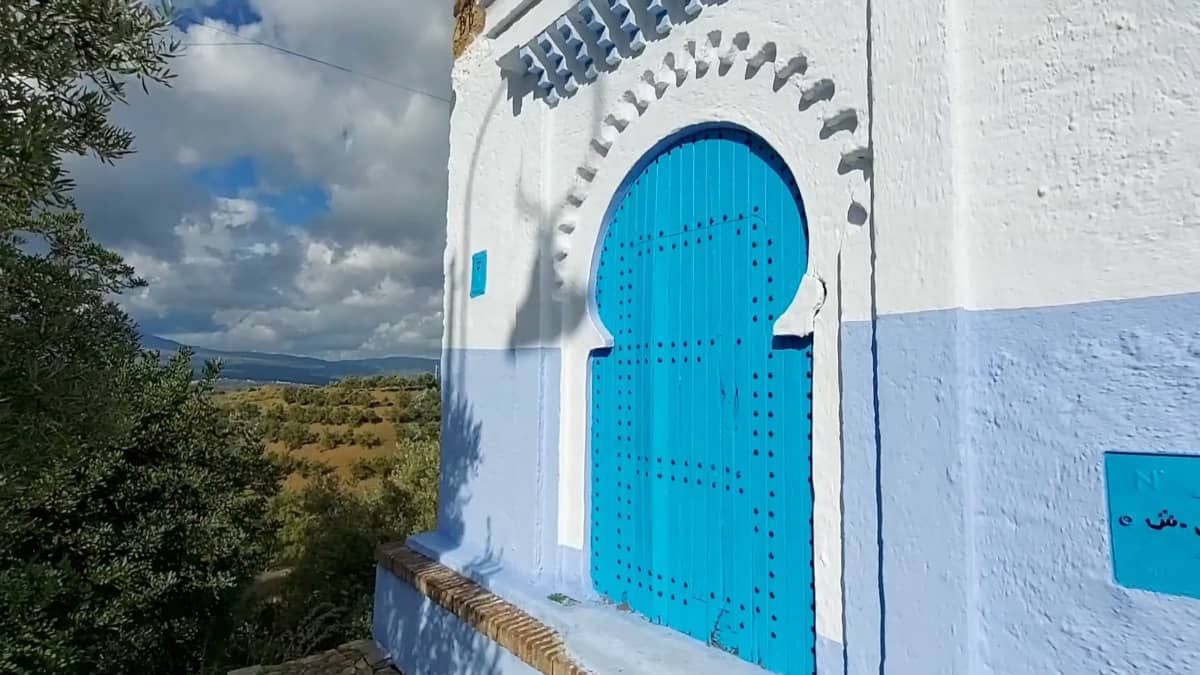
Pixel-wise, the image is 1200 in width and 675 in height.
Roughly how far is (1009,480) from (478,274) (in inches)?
135

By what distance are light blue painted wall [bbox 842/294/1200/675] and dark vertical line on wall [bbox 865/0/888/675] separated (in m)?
0.01

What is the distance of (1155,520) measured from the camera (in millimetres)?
1726

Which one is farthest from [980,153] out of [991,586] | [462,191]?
[462,191]

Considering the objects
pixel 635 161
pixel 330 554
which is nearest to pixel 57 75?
pixel 635 161

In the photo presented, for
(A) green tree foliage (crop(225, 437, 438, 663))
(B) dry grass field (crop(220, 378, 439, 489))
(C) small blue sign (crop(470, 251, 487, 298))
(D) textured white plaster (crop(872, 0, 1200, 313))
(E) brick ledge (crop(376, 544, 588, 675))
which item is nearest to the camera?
(D) textured white plaster (crop(872, 0, 1200, 313))

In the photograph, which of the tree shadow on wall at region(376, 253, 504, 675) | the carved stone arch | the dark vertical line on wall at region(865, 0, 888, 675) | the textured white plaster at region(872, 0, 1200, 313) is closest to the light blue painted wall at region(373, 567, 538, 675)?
the tree shadow on wall at region(376, 253, 504, 675)

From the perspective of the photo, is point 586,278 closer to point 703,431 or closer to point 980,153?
point 703,431

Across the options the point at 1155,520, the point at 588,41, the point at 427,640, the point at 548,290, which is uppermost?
the point at 588,41

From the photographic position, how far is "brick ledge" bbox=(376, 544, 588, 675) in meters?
3.29

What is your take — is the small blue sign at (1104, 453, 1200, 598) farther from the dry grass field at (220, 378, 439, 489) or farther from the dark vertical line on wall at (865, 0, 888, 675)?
the dry grass field at (220, 378, 439, 489)

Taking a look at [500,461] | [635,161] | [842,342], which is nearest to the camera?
[842,342]

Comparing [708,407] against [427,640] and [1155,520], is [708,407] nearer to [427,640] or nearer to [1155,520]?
[1155,520]

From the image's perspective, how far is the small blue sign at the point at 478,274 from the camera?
15.2 ft

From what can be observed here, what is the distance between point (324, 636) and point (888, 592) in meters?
6.61
